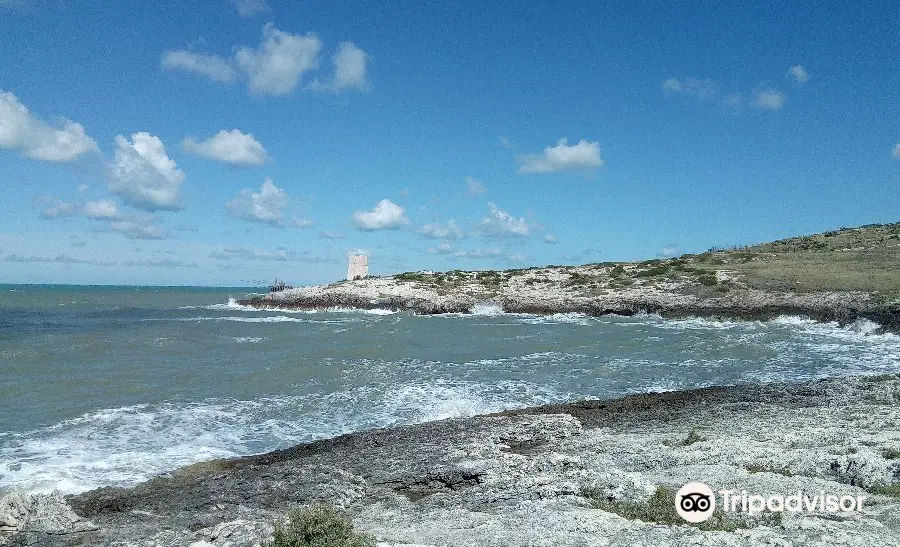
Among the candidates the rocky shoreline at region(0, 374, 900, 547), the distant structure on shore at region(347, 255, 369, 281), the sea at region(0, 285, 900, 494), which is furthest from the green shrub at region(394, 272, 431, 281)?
the rocky shoreline at region(0, 374, 900, 547)

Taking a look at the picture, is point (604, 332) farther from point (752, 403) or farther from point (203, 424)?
point (203, 424)

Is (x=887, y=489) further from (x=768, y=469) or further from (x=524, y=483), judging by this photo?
(x=524, y=483)

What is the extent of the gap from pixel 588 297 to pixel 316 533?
58159 millimetres

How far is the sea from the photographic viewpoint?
48.4 ft

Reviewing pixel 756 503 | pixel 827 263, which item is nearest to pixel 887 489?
pixel 756 503

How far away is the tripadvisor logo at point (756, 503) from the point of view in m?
7.99

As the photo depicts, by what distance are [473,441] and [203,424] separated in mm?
7984

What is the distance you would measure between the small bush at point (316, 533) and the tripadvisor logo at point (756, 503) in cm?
425

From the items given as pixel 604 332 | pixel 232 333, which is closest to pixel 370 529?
pixel 604 332

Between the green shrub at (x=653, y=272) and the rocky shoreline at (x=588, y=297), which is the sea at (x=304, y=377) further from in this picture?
the green shrub at (x=653, y=272)

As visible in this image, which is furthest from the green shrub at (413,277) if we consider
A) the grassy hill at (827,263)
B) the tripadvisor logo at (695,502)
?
the tripadvisor logo at (695,502)

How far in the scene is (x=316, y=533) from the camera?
6.75 meters

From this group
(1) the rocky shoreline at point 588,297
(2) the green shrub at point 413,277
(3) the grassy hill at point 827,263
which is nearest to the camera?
(1) the rocky shoreline at point 588,297

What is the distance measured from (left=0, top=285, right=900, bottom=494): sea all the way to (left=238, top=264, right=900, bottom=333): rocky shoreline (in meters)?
4.35
